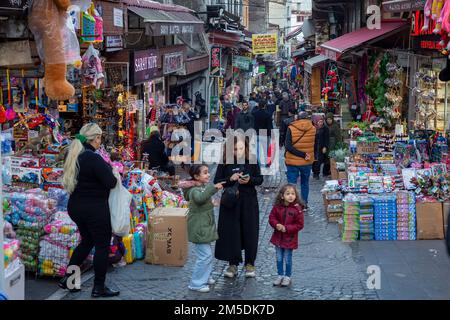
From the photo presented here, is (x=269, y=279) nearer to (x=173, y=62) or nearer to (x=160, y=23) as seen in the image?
(x=160, y=23)

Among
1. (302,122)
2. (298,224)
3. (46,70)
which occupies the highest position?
(46,70)

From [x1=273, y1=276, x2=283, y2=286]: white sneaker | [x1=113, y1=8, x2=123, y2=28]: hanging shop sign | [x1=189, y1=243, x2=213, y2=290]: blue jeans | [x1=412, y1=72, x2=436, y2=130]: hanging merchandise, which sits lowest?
[x1=273, y1=276, x2=283, y2=286]: white sneaker

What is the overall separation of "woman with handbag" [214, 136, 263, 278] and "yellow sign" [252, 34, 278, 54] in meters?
28.4

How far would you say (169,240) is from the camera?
8.71 m

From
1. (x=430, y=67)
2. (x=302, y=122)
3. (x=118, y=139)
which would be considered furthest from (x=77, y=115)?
(x=430, y=67)

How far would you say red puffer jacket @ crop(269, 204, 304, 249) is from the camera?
7805mm

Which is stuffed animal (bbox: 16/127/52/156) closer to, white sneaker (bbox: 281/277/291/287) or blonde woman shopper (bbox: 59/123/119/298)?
blonde woman shopper (bbox: 59/123/119/298)

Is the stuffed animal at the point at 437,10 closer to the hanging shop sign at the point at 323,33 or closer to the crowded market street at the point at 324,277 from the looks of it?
the crowded market street at the point at 324,277

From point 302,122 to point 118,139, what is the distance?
176 inches

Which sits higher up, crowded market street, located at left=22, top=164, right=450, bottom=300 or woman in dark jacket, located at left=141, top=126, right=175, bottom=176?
woman in dark jacket, located at left=141, top=126, right=175, bottom=176

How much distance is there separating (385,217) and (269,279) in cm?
238

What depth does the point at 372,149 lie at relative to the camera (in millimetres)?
12094

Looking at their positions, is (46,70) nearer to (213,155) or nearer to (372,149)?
(372,149)

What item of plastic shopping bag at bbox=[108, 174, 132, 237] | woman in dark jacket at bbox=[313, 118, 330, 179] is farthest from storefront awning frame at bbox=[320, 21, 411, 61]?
plastic shopping bag at bbox=[108, 174, 132, 237]
